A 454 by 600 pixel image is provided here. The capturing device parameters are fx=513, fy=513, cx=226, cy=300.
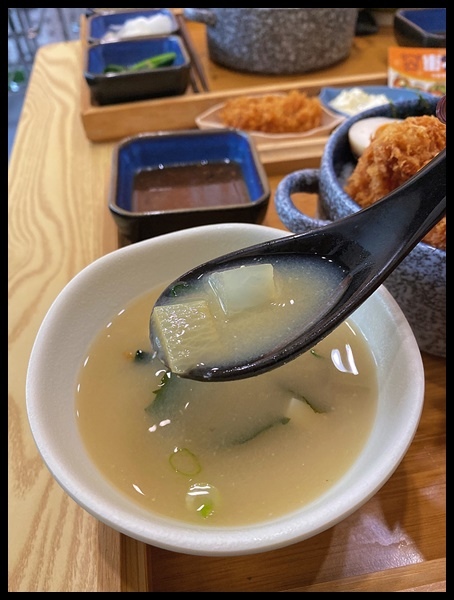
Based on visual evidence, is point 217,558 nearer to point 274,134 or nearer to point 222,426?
point 222,426

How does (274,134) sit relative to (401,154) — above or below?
below

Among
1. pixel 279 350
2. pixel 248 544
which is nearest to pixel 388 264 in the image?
pixel 279 350

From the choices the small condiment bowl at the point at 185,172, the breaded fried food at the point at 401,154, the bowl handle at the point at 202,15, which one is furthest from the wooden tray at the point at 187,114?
the breaded fried food at the point at 401,154

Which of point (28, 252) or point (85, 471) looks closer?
point (85, 471)

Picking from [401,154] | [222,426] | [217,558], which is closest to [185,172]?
[401,154]
